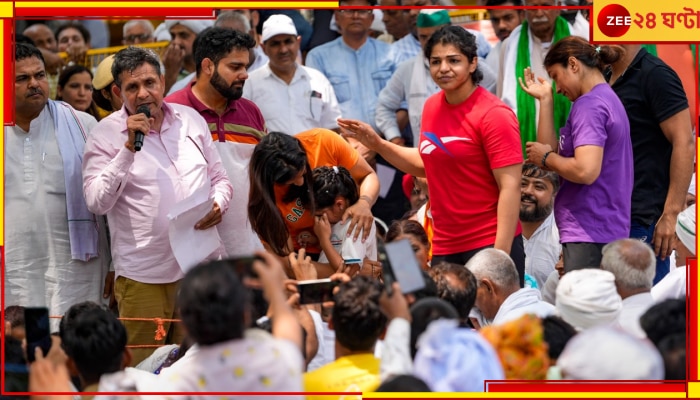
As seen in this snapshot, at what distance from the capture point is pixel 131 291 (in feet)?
18.3

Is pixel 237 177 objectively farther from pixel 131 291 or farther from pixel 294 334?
pixel 294 334

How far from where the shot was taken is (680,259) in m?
5.90

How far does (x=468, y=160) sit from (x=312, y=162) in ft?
2.43

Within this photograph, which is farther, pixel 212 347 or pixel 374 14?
pixel 374 14

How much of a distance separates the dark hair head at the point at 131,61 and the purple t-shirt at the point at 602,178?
1943 mm

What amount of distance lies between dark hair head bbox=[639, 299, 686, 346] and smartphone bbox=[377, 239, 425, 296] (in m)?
0.80

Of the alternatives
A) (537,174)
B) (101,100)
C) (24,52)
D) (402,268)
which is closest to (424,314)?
(402,268)

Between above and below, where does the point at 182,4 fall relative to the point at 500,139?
above

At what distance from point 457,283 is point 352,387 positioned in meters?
0.97

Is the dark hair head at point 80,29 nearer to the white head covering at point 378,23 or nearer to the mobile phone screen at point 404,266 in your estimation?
the white head covering at point 378,23

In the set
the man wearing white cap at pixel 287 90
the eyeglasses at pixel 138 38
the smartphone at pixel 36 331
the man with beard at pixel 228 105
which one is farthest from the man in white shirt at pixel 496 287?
the eyeglasses at pixel 138 38

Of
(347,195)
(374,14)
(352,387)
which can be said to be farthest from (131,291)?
(374,14)

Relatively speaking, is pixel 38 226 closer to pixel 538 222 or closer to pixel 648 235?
pixel 538 222

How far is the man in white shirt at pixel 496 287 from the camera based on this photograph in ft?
17.3
